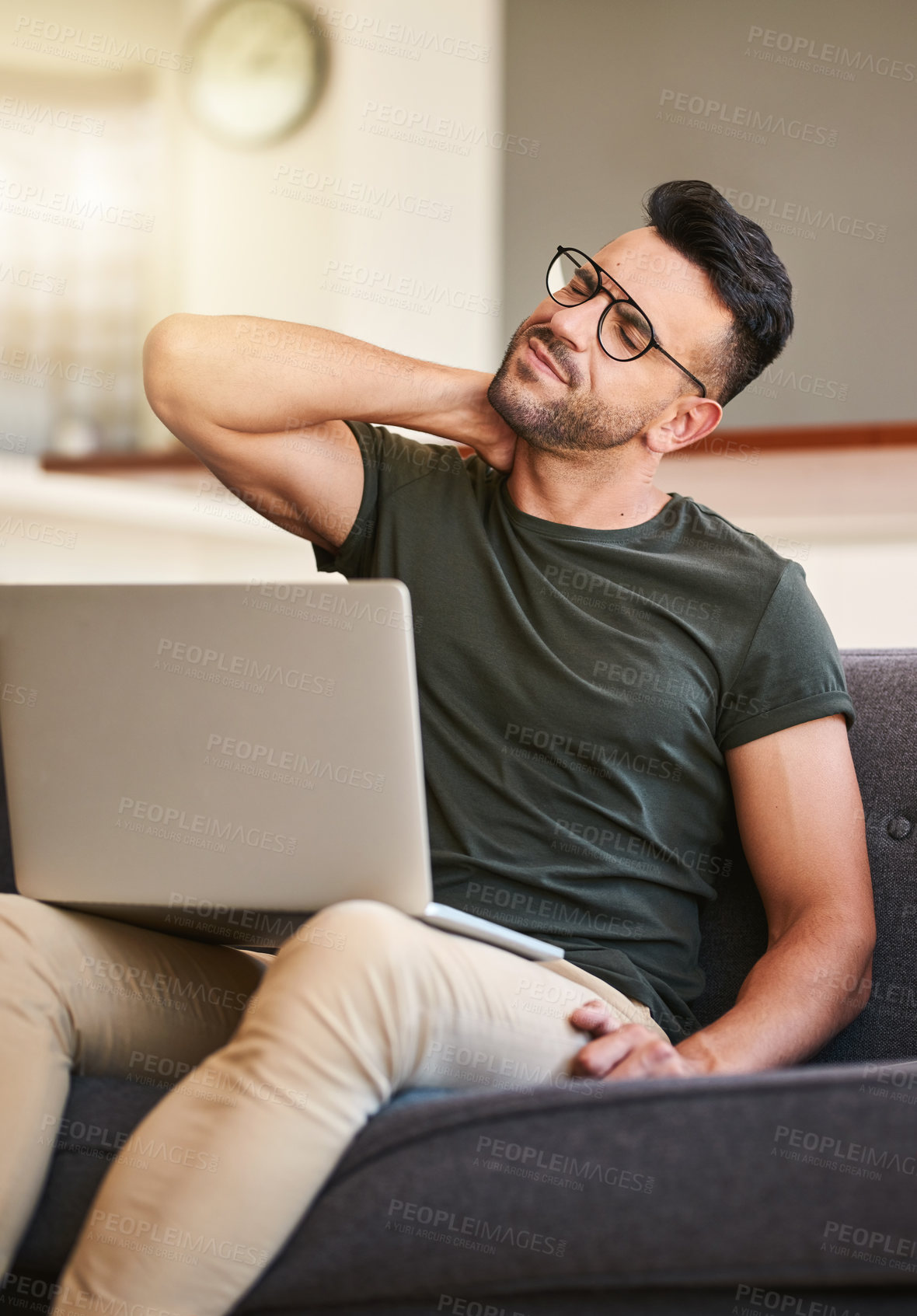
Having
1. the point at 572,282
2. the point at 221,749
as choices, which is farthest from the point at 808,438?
the point at 221,749

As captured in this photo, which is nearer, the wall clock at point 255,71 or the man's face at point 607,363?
the man's face at point 607,363

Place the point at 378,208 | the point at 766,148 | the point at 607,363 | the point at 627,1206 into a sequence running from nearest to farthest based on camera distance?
the point at 627,1206 → the point at 607,363 → the point at 766,148 → the point at 378,208

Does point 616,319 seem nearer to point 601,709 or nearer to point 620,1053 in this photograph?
point 601,709

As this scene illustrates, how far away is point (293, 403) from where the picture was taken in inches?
56.2

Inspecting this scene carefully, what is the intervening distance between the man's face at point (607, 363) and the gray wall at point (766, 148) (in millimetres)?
1127

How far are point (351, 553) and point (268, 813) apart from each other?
1.93 feet

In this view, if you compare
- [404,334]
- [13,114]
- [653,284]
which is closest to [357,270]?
[404,334]

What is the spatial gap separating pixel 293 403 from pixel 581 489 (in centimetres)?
37

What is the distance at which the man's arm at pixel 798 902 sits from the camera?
45.3 inches

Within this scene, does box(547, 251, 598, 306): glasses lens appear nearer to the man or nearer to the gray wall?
the man

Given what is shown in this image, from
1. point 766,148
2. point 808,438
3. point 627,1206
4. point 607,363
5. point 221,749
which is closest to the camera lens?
point 627,1206

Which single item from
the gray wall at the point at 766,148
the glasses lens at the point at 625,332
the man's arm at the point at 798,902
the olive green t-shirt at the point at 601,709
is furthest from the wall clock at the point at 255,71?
the man's arm at the point at 798,902

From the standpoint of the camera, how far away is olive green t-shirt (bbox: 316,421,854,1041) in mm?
1278

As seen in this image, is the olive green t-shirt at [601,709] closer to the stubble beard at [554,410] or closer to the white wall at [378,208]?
the stubble beard at [554,410]
